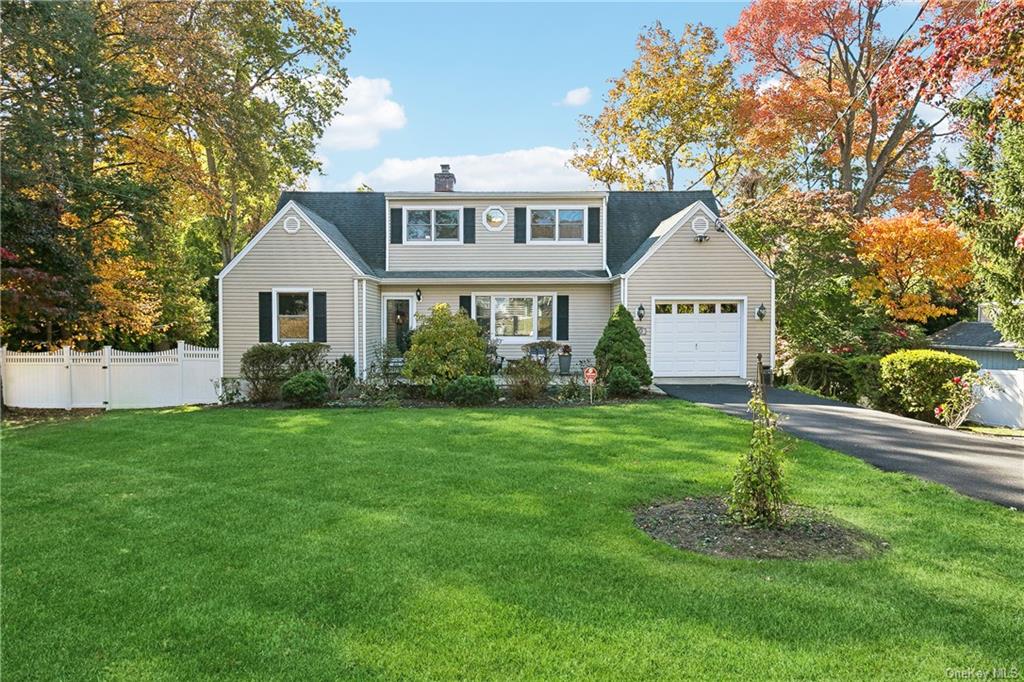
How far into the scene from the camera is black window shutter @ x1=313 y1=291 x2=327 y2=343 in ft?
53.1

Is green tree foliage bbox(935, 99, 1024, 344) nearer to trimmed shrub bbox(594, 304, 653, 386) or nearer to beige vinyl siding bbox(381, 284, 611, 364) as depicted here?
trimmed shrub bbox(594, 304, 653, 386)

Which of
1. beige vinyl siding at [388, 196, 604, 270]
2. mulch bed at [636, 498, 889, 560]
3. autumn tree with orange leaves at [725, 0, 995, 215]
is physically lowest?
mulch bed at [636, 498, 889, 560]

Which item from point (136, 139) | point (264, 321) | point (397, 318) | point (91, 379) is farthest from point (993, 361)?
point (136, 139)

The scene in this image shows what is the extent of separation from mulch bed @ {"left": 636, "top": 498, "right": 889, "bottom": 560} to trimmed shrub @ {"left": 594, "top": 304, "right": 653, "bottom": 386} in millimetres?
8585

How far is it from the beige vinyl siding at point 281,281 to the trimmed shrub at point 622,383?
7.05 meters

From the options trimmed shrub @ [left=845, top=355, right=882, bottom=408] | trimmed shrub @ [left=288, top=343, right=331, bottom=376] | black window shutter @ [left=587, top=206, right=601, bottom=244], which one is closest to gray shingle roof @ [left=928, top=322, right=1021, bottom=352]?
trimmed shrub @ [left=845, top=355, right=882, bottom=408]

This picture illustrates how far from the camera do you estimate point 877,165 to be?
943 inches

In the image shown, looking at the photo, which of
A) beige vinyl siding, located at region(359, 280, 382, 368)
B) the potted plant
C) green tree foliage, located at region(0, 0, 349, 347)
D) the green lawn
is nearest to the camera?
the green lawn

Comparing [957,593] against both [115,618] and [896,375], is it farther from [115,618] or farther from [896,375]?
[896,375]

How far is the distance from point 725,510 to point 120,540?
539 centimetres

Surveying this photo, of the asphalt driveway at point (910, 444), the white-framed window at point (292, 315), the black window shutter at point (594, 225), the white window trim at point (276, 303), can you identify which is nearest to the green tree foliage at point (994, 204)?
the asphalt driveway at point (910, 444)

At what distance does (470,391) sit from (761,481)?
8.46 meters

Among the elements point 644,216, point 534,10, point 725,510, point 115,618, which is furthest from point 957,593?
point 644,216

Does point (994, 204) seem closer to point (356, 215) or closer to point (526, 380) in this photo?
point (526, 380)
